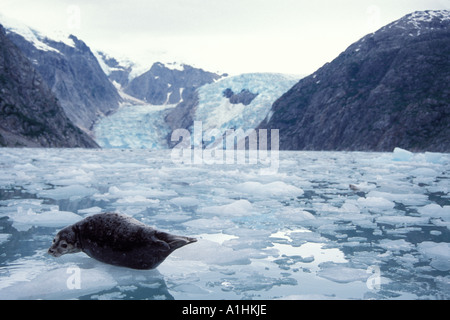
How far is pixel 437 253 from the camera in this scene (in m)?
4.66

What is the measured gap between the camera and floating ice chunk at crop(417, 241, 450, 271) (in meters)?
4.31

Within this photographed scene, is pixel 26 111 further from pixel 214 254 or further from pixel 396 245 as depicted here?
pixel 396 245

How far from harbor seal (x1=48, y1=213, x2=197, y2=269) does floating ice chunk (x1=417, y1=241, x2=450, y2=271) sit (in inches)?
117

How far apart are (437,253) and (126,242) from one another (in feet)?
12.9

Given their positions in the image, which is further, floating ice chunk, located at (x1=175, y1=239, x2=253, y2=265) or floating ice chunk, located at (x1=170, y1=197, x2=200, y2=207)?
floating ice chunk, located at (x1=170, y1=197, x2=200, y2=207)

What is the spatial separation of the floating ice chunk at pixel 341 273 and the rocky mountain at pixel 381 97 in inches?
2561

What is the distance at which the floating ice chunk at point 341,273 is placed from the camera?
12.5 ft

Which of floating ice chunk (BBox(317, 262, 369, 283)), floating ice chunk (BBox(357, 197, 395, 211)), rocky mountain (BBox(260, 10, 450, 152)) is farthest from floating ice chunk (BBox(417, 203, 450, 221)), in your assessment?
rocky mountain (BBox(260, 10, 450, 152))

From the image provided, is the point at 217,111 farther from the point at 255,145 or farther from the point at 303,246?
the point at 303,246

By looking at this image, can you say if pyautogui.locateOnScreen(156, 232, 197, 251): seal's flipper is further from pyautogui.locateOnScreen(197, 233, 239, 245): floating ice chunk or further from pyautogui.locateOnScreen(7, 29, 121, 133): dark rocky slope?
pyautogui.locateOnScreen(7, 29, 121, 133): dark rocky slope

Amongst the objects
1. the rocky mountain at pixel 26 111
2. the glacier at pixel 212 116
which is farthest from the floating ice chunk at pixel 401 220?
the glacier at pixel 212 116
